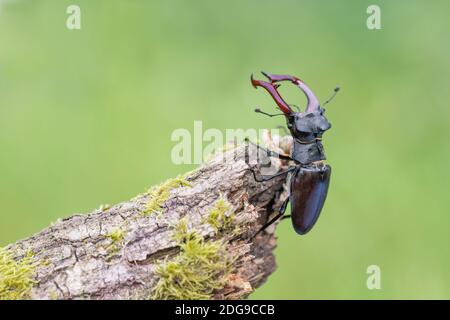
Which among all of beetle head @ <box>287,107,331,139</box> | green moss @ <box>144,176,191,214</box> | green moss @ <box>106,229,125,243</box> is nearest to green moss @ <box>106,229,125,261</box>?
green moss @ <box>106,229,125,243</box>

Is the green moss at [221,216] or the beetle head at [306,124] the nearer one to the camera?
the green moss at [221,216]

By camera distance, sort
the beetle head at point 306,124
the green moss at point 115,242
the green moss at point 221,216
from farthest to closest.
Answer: the beetle head at point 306,124
the green moss at point 221,216
the green moss at point 115,242

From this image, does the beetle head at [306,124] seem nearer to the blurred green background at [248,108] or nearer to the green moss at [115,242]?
the green moss at [115,242]

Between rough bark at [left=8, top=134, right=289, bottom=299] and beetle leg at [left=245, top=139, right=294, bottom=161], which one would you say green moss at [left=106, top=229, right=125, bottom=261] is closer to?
rough bark at [left=8, top=134, right=289, bottom=299]

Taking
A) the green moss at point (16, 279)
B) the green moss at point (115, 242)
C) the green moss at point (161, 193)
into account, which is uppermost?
the green moss at point (161, 193)

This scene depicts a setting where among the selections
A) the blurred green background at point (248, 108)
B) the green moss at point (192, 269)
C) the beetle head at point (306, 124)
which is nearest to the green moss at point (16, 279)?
the green moss at point (192, 269)

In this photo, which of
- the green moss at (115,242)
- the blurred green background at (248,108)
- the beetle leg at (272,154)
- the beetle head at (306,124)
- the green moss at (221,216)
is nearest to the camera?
the green moss at (115,242)
